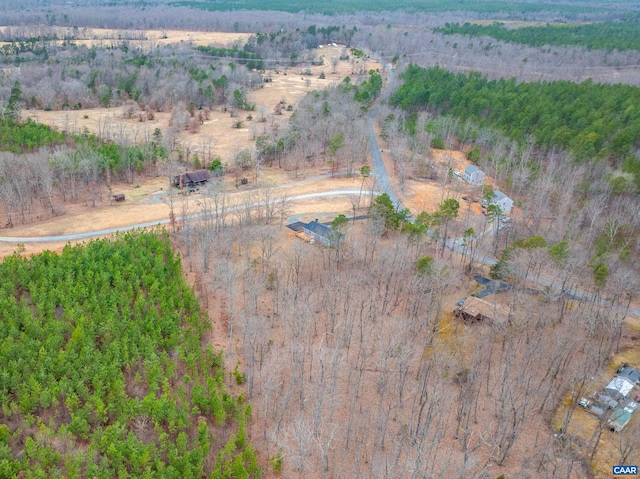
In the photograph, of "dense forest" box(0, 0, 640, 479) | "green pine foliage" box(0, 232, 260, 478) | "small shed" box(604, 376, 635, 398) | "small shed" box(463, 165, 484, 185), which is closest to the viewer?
"green pine foliage" box(0, 232, 260, 478)

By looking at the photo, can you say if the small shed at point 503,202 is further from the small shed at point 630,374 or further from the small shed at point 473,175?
the small shed at point 630,374

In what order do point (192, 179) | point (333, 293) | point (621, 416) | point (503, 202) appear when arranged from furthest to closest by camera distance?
point (192, 179)
point (503, 202)
point (333, 293)
point (621, 416)

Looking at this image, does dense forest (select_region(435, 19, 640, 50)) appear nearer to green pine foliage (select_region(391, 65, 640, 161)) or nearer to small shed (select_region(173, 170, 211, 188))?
green pine foliage (select_region(391, 65, 640, 161))

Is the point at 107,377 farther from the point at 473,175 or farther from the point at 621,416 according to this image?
the point at 473,175

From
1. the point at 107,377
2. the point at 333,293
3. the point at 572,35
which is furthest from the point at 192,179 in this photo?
the point at 572,35

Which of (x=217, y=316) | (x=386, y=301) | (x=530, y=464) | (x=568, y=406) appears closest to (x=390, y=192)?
(x=386, y=301)

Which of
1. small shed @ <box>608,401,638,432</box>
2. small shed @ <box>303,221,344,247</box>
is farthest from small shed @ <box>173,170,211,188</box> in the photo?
small shed @ <box>608,401,638,432</box>
